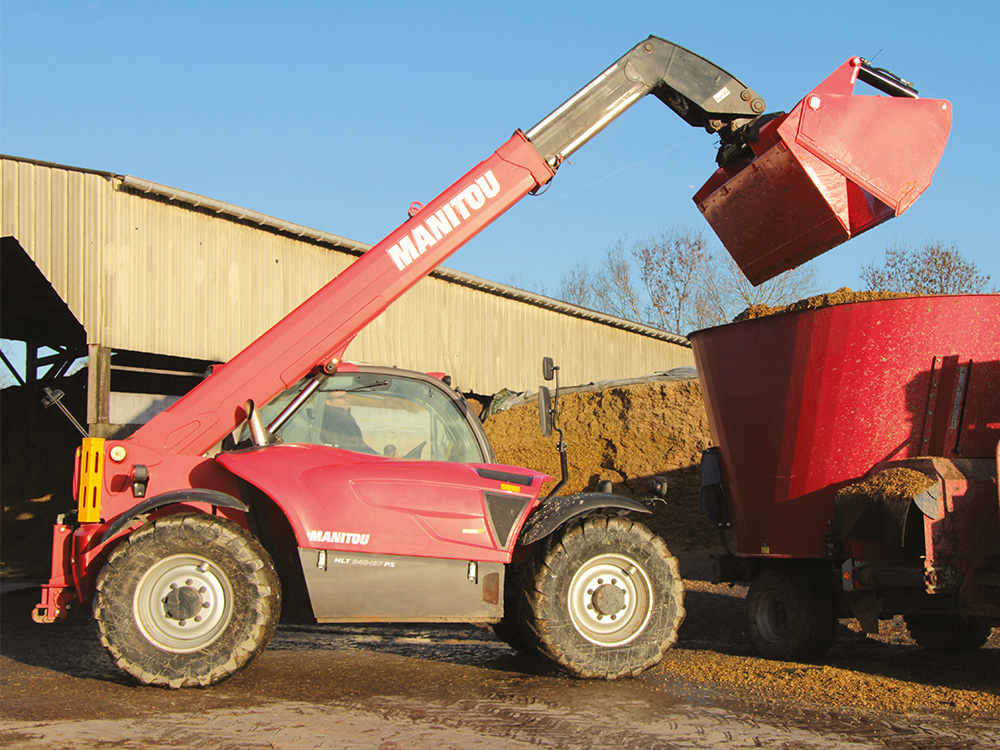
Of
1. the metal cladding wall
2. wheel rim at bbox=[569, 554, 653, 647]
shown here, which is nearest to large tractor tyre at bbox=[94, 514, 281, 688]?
wheel rim at bbox=[569, 554, 653, 647]

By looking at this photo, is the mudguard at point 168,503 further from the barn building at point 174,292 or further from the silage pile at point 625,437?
the silage pile at point 625,437

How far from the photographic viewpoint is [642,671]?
5.84 meters

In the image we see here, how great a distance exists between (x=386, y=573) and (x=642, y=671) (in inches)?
69.3

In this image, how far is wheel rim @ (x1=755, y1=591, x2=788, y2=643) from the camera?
712cm

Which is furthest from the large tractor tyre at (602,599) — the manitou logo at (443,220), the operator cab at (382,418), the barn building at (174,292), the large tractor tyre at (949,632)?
the barn building at (174,292)

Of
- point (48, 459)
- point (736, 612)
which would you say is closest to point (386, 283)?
point (736, 612)

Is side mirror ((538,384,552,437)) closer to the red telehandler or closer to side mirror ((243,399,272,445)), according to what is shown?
the red telehandler

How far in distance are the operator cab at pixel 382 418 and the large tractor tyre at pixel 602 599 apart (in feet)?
3.18

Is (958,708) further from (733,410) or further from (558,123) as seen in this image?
(558,123)

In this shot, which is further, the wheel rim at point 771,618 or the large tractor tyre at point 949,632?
the large tractor tyre at point 949,632

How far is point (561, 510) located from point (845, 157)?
10.2 ft

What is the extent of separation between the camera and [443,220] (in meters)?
6.52

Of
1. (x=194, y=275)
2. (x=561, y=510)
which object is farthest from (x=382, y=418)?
(x=194, y=275)

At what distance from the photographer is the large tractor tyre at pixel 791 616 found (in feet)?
22.3
